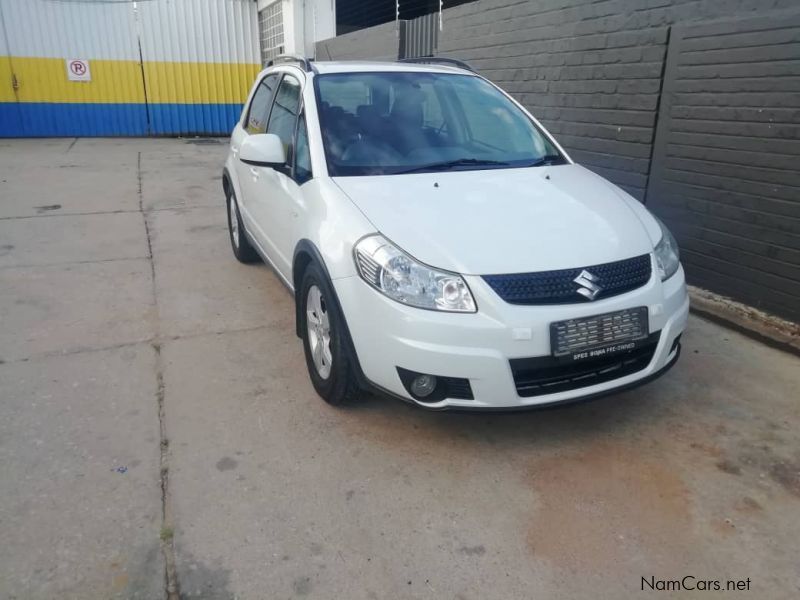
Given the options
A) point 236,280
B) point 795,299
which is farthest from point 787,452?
point 236,280

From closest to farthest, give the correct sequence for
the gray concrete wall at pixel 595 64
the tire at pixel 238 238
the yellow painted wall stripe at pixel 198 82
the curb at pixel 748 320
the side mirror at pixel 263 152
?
the side mirror at pixel 263 152, the curb at pixel 748 320, the gray concrete wall at pixel 595 64, the tire at pixel 238 238, the yellow painted wall stripe at pixel 198 82

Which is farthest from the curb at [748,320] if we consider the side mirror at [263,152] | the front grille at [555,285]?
the side mirror at [263,152]

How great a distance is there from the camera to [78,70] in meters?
14.3

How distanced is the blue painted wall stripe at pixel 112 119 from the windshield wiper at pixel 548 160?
43.1 feet

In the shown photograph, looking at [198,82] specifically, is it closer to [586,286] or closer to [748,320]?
[748,320]

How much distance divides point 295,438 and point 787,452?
241 centimetres

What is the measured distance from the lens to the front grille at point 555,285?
272cm

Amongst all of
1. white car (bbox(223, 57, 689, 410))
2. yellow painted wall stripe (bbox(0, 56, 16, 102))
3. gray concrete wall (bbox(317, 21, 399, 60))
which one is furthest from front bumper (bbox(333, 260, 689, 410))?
yellow painted wall stripe (bbox(0, 56, 16, 102))

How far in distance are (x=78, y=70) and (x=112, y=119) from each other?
1205 mm

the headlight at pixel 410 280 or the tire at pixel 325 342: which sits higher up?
the headlight at pixel 410 280

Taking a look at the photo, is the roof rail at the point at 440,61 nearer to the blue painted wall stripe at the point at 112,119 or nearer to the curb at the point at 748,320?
the curb at the point at 748,320

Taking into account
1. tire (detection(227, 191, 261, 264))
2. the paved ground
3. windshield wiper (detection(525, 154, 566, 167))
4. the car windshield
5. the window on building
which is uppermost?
the window on building

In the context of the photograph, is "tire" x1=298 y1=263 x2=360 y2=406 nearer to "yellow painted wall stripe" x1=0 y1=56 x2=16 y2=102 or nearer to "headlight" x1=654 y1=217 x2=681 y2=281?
"headlight" x1=654 y1=217 x2=681 y2=281

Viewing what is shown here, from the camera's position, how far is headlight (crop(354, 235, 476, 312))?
8.93 feet
